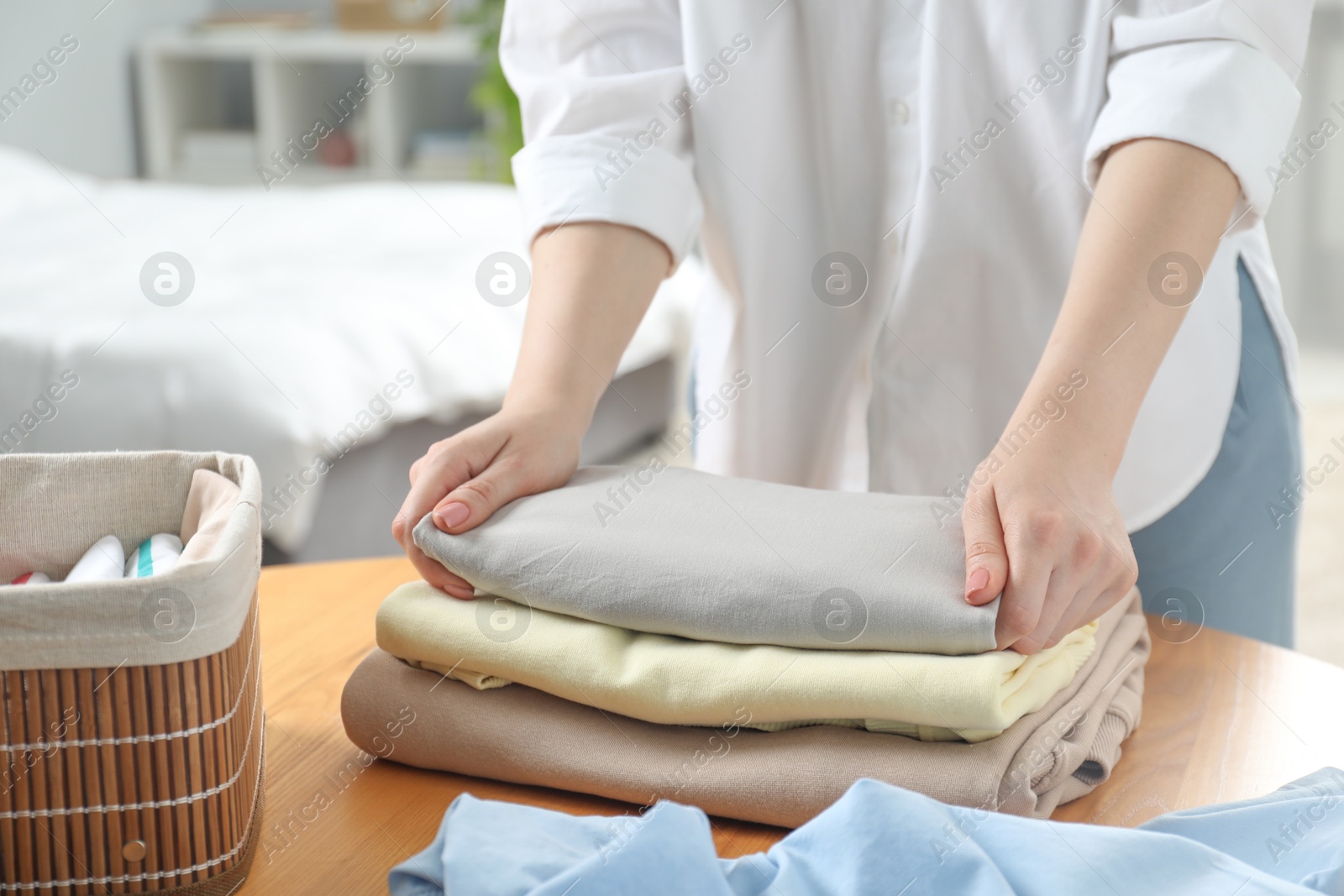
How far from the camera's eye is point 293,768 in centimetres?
59

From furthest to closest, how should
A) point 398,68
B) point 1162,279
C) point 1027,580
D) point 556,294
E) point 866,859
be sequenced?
point 398,68, point 556,294, point 1162,279, point 1027,580, point 866,859

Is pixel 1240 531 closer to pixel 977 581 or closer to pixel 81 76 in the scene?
pixel 977 581

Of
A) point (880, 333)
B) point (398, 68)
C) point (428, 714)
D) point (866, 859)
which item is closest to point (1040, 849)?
point (866, 859)

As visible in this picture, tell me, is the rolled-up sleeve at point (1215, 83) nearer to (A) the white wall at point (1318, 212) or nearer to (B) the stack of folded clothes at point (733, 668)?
(B) the stack of folded clothes at point (733, 668)

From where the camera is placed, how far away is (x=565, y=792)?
1.84 feet

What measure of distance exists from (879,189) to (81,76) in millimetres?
3545

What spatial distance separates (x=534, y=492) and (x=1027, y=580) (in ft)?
0.92

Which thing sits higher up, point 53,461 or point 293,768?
point 53,461

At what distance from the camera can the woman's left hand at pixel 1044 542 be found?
524 mm

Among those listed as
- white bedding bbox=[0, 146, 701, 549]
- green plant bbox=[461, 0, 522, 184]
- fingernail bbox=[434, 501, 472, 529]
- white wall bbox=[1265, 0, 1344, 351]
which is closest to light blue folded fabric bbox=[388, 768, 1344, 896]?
fingernail bbox=[434, 501, 472, 529]

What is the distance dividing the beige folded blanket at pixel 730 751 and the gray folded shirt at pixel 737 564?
1.7 inches

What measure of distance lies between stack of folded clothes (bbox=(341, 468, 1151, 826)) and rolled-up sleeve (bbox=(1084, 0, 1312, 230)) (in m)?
0.27

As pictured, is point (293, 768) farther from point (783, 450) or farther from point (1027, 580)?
point (783, 450)

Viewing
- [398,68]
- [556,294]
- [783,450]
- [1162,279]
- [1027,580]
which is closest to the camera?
[1027,580]
